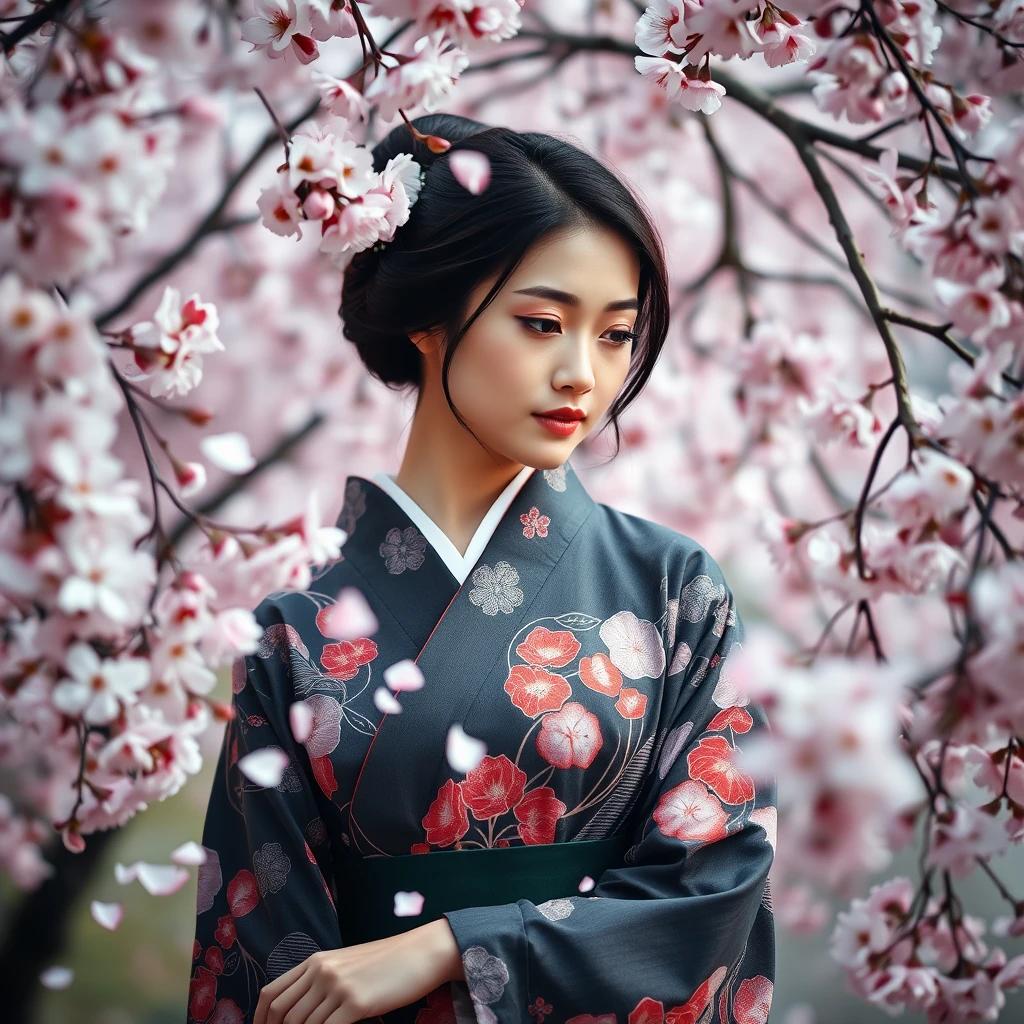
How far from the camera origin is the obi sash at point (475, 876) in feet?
5.20

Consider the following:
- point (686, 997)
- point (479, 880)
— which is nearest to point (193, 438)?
point (479, 880)

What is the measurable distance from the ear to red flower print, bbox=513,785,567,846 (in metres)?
0.73

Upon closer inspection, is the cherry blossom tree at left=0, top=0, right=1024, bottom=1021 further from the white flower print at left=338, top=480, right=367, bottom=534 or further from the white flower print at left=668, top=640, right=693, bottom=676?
the white flower print at left=338, top=480, right=367, bottom=534

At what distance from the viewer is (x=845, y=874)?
37.7 inches

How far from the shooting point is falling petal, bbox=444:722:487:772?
1.59 m

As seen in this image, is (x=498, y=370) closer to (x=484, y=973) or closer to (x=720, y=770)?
(x=720, y=770)

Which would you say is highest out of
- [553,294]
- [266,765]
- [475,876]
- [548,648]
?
[553,294]

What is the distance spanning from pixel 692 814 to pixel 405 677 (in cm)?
46

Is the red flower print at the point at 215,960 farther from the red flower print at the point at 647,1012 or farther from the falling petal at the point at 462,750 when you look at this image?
the red flower print at the point at 647,1012

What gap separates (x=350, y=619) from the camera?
176 cm

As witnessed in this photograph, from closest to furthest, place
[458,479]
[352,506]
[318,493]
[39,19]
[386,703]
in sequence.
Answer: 1. [39,19]
2. [318,493]
3. [386,703]
4. [458,479]
5. [352,506]

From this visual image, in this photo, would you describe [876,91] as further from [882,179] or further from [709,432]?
[709,432]

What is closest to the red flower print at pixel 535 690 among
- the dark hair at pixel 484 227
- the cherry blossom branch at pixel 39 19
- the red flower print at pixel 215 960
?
the dark hair at pixel 484 227

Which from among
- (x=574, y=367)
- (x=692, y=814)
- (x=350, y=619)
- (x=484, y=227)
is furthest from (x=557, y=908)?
(x=484, y=227)
